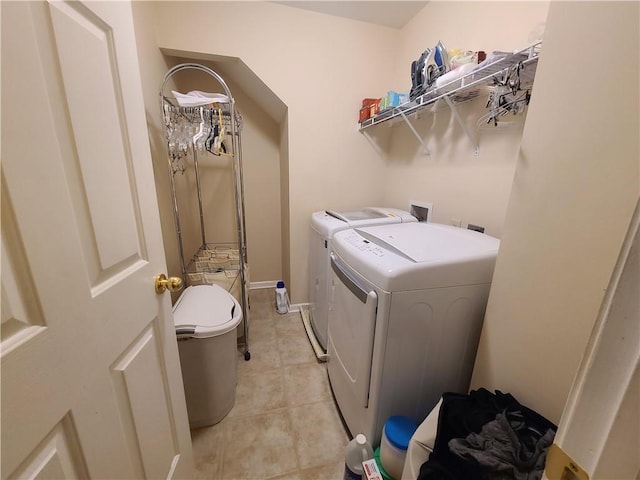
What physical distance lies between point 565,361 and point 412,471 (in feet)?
1.79

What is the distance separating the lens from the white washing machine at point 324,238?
5.70 feet

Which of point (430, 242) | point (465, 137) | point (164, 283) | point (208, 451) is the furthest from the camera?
point (465, 137)

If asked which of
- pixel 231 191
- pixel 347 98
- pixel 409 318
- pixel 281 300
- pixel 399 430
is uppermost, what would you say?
pixel 347 98

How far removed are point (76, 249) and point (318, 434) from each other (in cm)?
142

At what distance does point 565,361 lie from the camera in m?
0.71

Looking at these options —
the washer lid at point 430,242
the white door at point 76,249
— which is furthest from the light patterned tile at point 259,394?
the washer lid at point 430,242

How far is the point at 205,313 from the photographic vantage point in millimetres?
1386

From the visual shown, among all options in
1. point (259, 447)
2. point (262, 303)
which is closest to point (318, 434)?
point (259, 447)

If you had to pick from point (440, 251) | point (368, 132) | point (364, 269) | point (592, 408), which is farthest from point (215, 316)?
point (368, 132)

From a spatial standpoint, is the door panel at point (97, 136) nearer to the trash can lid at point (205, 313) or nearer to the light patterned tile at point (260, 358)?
the trash can lid at point (205, 313)

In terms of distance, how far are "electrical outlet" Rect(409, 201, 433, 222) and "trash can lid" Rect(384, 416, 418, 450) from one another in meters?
1.28

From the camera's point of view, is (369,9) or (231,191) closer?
(369,9)

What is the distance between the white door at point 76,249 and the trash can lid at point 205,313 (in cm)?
42

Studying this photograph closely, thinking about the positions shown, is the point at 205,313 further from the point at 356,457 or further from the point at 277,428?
the point at 356,457
